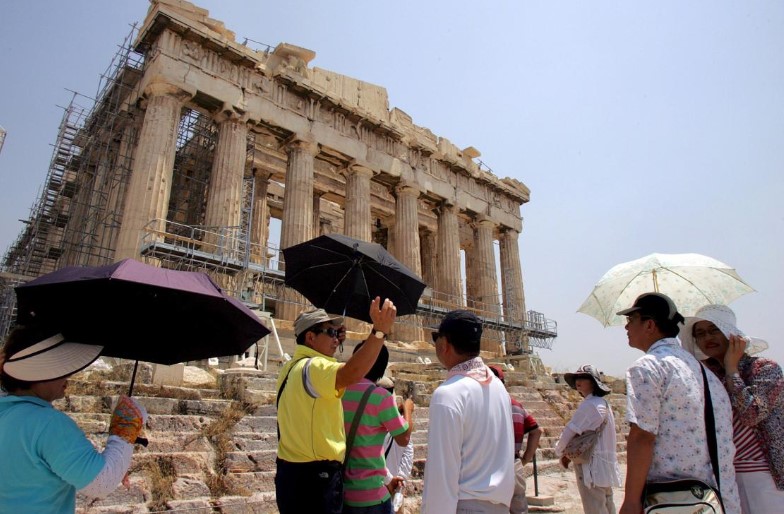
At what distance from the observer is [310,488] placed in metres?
2.62

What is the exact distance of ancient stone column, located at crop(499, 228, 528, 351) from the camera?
25.8 meters

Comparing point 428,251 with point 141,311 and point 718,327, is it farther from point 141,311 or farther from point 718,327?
point 141,311

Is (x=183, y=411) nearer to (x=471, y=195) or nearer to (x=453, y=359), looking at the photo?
(x=453, y=359)

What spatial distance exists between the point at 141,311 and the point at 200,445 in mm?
3311

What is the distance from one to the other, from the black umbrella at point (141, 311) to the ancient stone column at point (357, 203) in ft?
53.4

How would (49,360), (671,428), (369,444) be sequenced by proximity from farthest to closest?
(369,444)
(671,428)
(49,360)

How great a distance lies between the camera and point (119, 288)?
275 cm

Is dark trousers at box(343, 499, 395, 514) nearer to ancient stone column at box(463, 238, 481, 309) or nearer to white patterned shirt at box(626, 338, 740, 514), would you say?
white patterned shirt at box(626, 338, 740, 514)

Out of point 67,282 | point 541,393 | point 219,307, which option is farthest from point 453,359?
point 541,393

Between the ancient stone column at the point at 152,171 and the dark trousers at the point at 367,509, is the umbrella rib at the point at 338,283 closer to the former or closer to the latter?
the dark trousers at the point at 367,509

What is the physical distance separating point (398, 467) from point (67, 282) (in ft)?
8.66

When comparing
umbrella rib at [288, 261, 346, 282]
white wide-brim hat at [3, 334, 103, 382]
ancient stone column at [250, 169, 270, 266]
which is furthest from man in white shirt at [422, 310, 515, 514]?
ancient stone column at [250, 169, 270, 266]

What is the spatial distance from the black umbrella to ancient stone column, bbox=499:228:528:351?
23167mm

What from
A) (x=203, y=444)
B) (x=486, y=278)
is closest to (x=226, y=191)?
(x=203, y=444)
